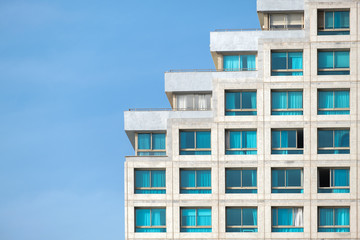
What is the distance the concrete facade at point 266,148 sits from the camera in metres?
66.8

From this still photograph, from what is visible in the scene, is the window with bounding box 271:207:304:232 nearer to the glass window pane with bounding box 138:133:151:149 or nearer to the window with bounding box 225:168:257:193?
the window with bounding box 225:168:257:193

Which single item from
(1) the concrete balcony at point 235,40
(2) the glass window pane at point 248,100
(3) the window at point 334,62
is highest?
(1) the concrete balcony at point 235,40

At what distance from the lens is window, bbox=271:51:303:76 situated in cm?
6831

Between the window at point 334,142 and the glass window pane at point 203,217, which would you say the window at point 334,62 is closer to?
the window at point 334,142

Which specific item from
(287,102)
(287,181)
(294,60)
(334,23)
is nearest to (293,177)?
(287,181)

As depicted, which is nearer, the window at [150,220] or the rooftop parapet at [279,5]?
the window at [150,220]

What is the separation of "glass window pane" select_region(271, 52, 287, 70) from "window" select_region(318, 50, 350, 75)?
2948 millimetres

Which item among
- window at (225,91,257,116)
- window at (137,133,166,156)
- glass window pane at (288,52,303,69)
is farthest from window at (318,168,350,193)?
window at (137,133,166,156)

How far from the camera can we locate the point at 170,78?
7050 centimetres

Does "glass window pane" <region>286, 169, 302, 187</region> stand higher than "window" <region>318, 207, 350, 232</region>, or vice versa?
"glass window pane" <region>286, 169, 302, 187</region>

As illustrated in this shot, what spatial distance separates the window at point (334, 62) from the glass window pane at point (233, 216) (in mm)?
13239

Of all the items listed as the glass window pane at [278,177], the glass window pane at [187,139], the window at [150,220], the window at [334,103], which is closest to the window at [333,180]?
the glass window pane at [278,177]

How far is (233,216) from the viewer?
67.2 m

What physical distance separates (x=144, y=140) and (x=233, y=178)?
8.28 metres
